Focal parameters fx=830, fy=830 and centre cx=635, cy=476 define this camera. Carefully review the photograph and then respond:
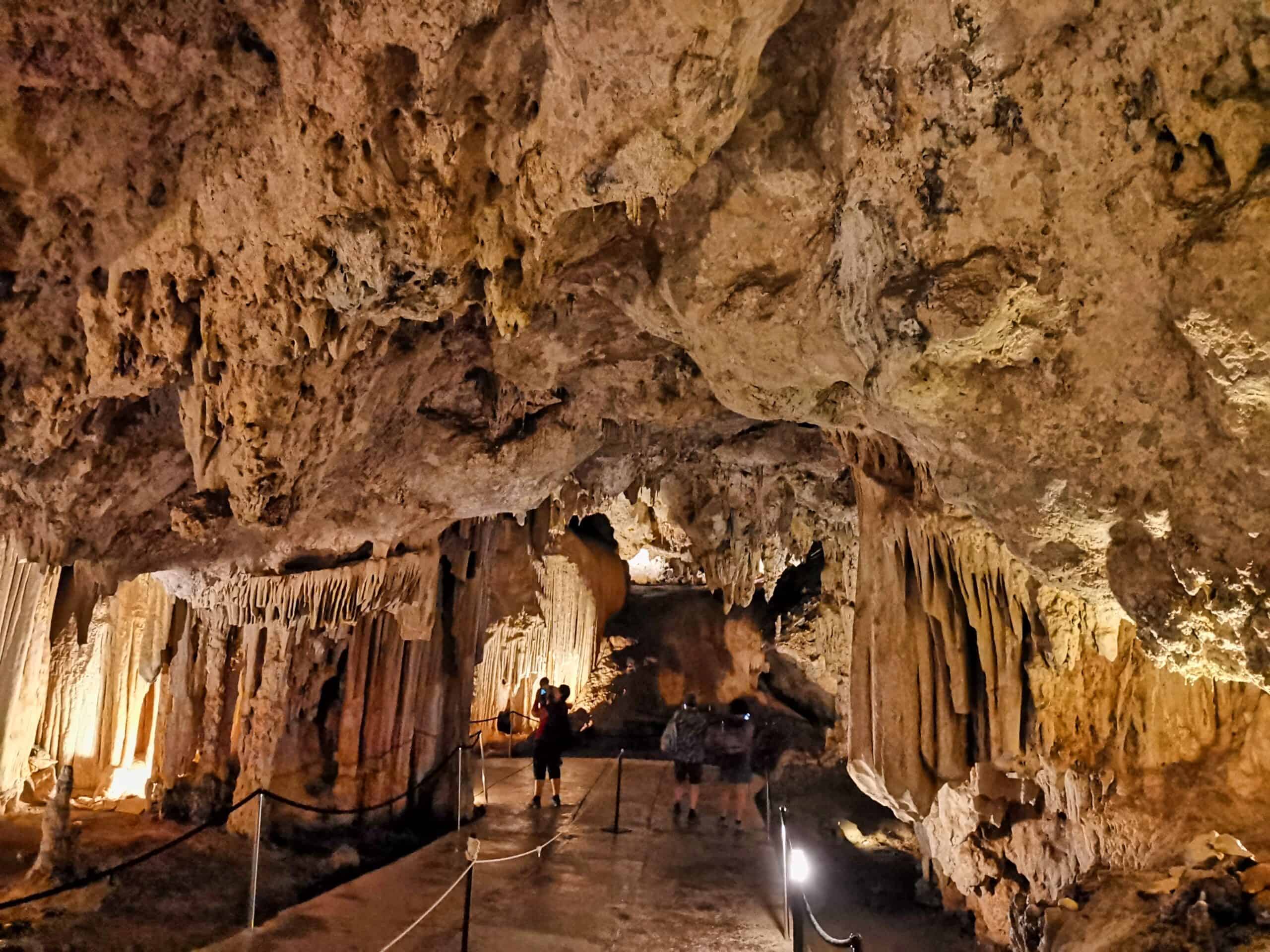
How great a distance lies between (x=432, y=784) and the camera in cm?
805

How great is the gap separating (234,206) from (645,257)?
6.40 ft

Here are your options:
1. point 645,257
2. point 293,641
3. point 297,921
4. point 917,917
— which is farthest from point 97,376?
point 917,917

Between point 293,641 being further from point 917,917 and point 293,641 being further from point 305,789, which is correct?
point 917,917

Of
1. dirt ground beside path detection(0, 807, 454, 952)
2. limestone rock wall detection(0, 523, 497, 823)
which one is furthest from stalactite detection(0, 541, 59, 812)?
dirt ground beside path detection(0, 807, 454, 952)

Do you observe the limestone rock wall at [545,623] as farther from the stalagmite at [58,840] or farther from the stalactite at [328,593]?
the stalagmite at [58,840]

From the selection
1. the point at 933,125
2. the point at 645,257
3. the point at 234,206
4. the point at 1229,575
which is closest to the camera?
the point at 1229,575

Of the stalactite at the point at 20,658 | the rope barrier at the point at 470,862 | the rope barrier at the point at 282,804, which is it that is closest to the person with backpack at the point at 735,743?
the rope barrier at the point at 282,804

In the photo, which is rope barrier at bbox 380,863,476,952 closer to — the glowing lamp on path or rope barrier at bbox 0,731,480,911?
rope barrier at bbox 0,731,480,911

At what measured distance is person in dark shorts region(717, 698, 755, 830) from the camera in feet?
38.4

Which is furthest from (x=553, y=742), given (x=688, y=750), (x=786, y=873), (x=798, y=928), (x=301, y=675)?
(x=798, y=928)

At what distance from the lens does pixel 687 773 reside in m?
8.45

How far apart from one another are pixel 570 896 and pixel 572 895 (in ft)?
0.06

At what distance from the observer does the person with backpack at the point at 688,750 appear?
8109mm

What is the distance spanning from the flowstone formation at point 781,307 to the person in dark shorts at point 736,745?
5.88 m
